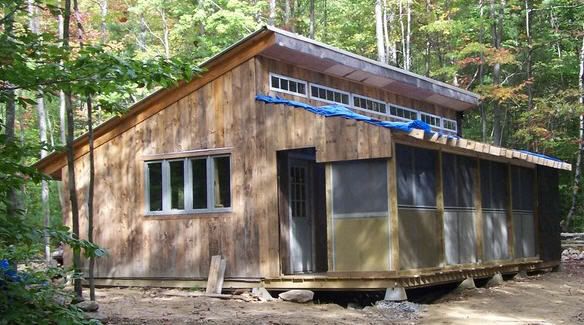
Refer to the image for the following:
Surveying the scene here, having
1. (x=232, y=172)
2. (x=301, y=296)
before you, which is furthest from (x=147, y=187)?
(x=301, y=296)

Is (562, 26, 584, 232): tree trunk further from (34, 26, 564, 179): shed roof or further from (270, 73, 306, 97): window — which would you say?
(270, 73, 306, 97): window

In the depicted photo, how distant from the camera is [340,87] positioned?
1371cm

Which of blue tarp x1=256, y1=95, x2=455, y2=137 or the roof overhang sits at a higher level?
the roof overhang

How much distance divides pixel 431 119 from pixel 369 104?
332 centimetres

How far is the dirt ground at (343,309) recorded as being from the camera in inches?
364

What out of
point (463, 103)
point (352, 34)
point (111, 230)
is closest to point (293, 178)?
point (111, 230)

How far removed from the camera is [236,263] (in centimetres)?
1176

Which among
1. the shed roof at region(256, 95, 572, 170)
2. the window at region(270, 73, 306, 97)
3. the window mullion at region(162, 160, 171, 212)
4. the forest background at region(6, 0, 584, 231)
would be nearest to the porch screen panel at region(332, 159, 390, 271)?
the shed roof at region(256, 95, 572, 170)

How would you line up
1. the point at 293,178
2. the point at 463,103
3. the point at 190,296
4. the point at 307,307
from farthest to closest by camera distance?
the point at 463,103
the point at 293,178
the point at 190,296
the point at 307,307

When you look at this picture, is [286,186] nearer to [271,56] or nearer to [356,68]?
[271,56]

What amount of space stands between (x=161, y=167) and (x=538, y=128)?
46.0 feet

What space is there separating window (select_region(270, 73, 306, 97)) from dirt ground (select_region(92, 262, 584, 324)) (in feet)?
12.1

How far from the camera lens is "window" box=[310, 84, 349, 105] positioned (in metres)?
13.0

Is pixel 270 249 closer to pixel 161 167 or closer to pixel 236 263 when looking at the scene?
pixel 236 263
